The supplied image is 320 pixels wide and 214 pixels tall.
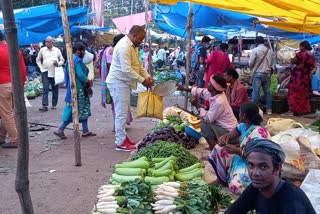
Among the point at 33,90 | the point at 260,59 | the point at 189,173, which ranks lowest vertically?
the point at 33,90

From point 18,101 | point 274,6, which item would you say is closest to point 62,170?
point 18,101

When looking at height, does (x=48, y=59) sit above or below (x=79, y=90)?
above

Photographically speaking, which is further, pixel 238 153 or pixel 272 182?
pixel 238 153

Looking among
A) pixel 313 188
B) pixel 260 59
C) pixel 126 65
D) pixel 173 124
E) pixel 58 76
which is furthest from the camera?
pixel 58 76

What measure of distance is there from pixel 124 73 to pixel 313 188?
11.5 feet

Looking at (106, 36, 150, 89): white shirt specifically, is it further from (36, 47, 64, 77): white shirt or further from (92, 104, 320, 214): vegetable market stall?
(36, 47, 64, 77): white shirt

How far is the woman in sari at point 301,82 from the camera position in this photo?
30.9 feet

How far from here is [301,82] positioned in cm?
964

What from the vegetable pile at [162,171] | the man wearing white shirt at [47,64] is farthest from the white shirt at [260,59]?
the vegetable pile at [162,171]

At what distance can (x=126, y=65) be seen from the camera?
19.4 feet

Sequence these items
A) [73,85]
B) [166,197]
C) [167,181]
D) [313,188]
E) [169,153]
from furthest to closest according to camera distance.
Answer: [73,85]
[169,153]
[167,181]
[313,188]
[166,197]

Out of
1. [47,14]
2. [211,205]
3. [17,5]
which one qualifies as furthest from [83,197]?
[17,5]

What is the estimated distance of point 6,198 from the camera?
4418 millimetres

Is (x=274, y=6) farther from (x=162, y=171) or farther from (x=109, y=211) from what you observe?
(x=109, y=211)
